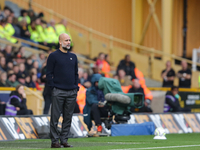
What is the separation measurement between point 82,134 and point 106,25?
15.1 m

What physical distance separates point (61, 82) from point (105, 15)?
18.9 meters

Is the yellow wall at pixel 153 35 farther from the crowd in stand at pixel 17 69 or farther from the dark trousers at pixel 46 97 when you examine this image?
the dark trousers at pixel 46 97

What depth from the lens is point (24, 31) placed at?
19.3 meters

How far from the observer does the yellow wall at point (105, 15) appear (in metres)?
26.1

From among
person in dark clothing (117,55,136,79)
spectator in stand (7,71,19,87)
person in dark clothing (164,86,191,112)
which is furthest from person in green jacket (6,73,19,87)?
person in dark clothing (164,86,191,112)

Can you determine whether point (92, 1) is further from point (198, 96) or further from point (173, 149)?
point (173, 149)

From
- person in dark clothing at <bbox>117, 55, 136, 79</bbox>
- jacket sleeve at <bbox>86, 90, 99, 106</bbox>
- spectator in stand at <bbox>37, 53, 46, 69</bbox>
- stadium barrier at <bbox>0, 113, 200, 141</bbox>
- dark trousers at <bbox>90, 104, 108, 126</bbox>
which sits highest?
spectator in stand at <bbox>37, 53, 46, 69</bbox>

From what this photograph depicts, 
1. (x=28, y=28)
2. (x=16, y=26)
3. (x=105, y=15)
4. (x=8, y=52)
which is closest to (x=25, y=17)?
(x=28, y=28)

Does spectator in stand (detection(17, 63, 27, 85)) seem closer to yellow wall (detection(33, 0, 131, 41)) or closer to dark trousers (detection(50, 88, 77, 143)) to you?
dark trousers (detection(50, 88, 77, 143))

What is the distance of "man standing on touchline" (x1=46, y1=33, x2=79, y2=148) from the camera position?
8.32m

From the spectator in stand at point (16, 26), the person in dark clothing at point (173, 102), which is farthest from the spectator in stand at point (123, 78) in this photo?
the spectator in stand at point (16, 26)

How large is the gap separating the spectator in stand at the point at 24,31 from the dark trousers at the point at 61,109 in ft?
36.7

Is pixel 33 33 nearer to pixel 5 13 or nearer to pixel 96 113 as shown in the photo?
pixel 5 13

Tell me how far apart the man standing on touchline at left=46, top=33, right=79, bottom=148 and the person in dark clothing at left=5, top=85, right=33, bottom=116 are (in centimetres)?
518
